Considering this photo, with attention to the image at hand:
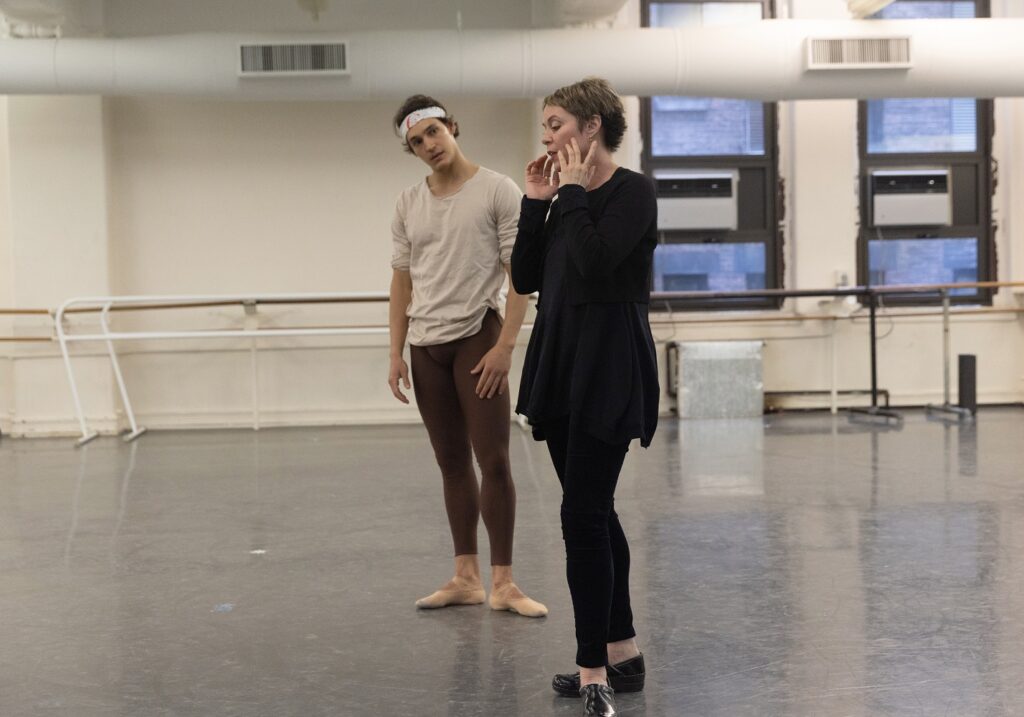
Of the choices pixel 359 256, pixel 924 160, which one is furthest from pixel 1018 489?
pixel 359 256

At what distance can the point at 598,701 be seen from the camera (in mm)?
1983

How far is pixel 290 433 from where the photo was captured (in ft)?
22.5

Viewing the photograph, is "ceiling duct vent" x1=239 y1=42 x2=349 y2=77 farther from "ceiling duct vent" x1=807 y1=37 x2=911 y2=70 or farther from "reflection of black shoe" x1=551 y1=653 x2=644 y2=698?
"reflection of black shoe" x1=551 y1=653 x2=644 y2=698

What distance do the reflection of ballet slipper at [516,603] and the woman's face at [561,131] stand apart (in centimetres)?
117

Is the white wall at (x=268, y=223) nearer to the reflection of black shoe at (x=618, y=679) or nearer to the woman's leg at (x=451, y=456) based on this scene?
the woman's leg at (x=451, y=456)

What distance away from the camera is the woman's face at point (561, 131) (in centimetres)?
200

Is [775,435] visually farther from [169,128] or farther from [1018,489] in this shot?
[169,128]

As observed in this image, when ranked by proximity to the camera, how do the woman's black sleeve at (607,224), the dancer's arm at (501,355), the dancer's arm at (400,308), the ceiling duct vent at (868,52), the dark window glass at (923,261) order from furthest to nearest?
the dark window glass at (923,261)
the ceiling duct vent at (868,52)
the dancer's arm at (400,308)
the dancer's arm at (501,355)
the woman's black sleeve at (607,224)

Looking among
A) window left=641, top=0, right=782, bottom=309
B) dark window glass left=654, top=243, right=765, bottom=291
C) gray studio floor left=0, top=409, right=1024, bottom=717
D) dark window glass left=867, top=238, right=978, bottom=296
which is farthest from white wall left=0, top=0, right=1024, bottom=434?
gray studio floor left=0, top=409, right=1024, bottom=717

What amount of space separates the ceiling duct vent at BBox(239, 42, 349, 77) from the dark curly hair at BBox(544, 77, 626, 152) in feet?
14.8

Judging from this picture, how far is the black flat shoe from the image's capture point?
1.98m

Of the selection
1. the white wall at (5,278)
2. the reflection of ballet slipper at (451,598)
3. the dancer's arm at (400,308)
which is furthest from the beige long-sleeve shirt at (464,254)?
the white wall at (5,278)

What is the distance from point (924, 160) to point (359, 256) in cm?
391

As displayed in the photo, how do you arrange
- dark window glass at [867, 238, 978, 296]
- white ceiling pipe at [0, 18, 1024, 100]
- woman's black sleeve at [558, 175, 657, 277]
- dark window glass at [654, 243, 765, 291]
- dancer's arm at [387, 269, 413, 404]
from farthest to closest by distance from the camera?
dark window glass at [867, 238, 978, 296], dark window glass at [654, 243, 765, 291], white ceiling pipe at [0, 18, 1024, 100], dancer's arm at [387, 269, 413, 404], woman's black sleeve at [558, 175, 657, 277]
